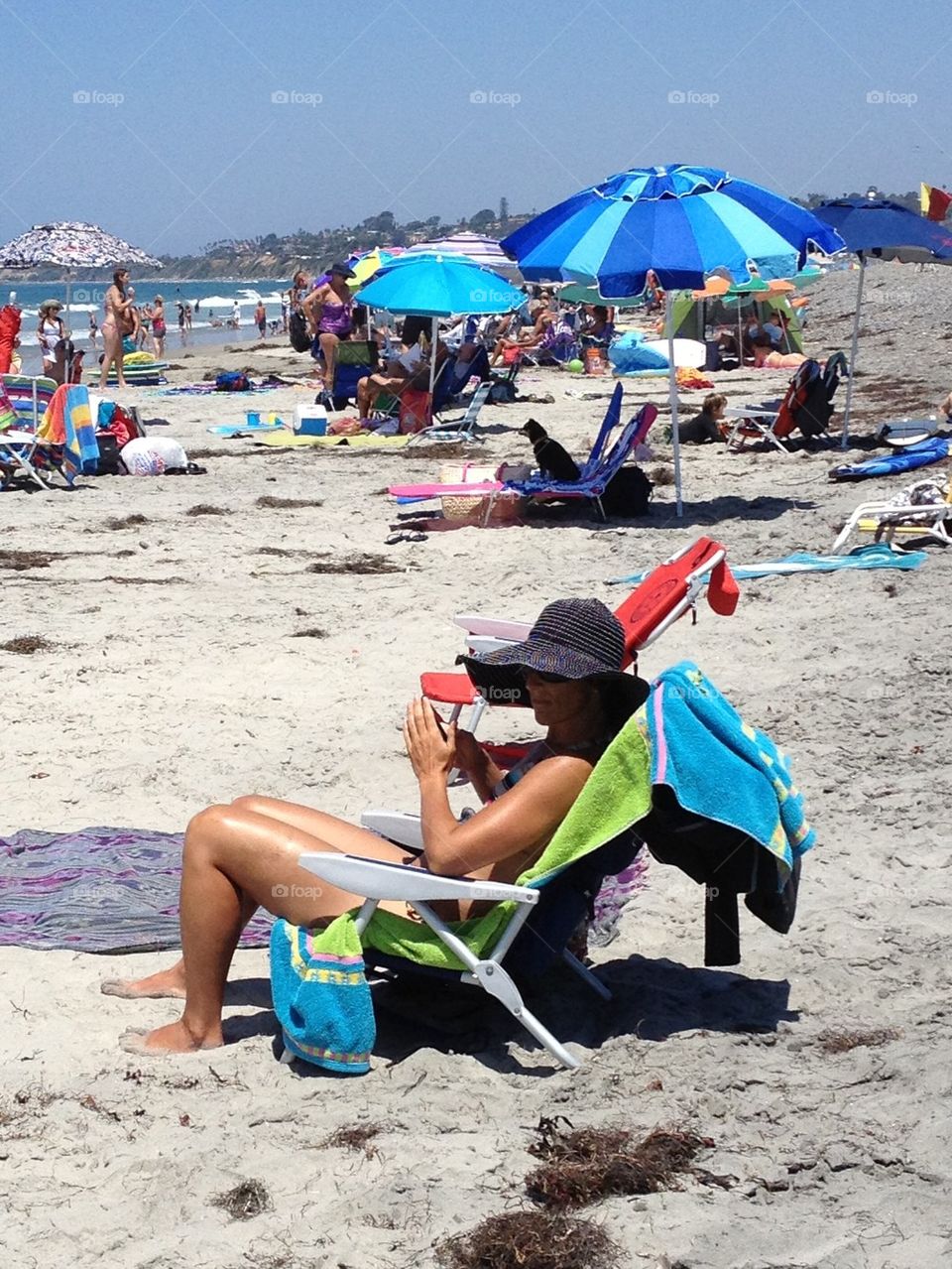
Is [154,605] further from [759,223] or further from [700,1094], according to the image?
[700,1094]

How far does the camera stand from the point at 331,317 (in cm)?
1758

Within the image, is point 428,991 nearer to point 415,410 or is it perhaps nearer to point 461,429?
point 461,429

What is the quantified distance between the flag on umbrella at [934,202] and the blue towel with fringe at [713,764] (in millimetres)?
12017

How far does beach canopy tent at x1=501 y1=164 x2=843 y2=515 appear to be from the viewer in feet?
29.8

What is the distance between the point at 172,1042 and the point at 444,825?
86cm

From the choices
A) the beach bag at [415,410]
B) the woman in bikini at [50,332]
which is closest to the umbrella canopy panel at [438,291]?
the beach bag at [415,410]

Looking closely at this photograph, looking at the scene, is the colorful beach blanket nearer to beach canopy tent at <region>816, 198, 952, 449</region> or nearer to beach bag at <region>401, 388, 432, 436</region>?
beach bag at <region>401, 388, 432, 436</region>

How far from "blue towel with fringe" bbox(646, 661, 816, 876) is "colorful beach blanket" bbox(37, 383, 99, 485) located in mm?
9666

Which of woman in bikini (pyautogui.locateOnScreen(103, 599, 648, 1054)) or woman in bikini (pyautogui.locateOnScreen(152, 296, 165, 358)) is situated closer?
woman in bikini (pyautogui.locateOnScreen(103, 599, 648, 1054))

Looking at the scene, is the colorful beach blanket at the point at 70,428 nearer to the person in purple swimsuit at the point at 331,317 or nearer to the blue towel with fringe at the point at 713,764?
the person in purple swimsuit at the point at 331,317

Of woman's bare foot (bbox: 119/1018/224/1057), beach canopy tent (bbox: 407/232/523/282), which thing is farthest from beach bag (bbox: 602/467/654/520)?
beach canopy tent (bbox: 407/232/523/282)

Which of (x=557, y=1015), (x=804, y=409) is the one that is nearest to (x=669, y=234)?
(x=804, y=409)

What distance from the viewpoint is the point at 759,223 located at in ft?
30.8

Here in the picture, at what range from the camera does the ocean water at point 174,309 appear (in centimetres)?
3744
